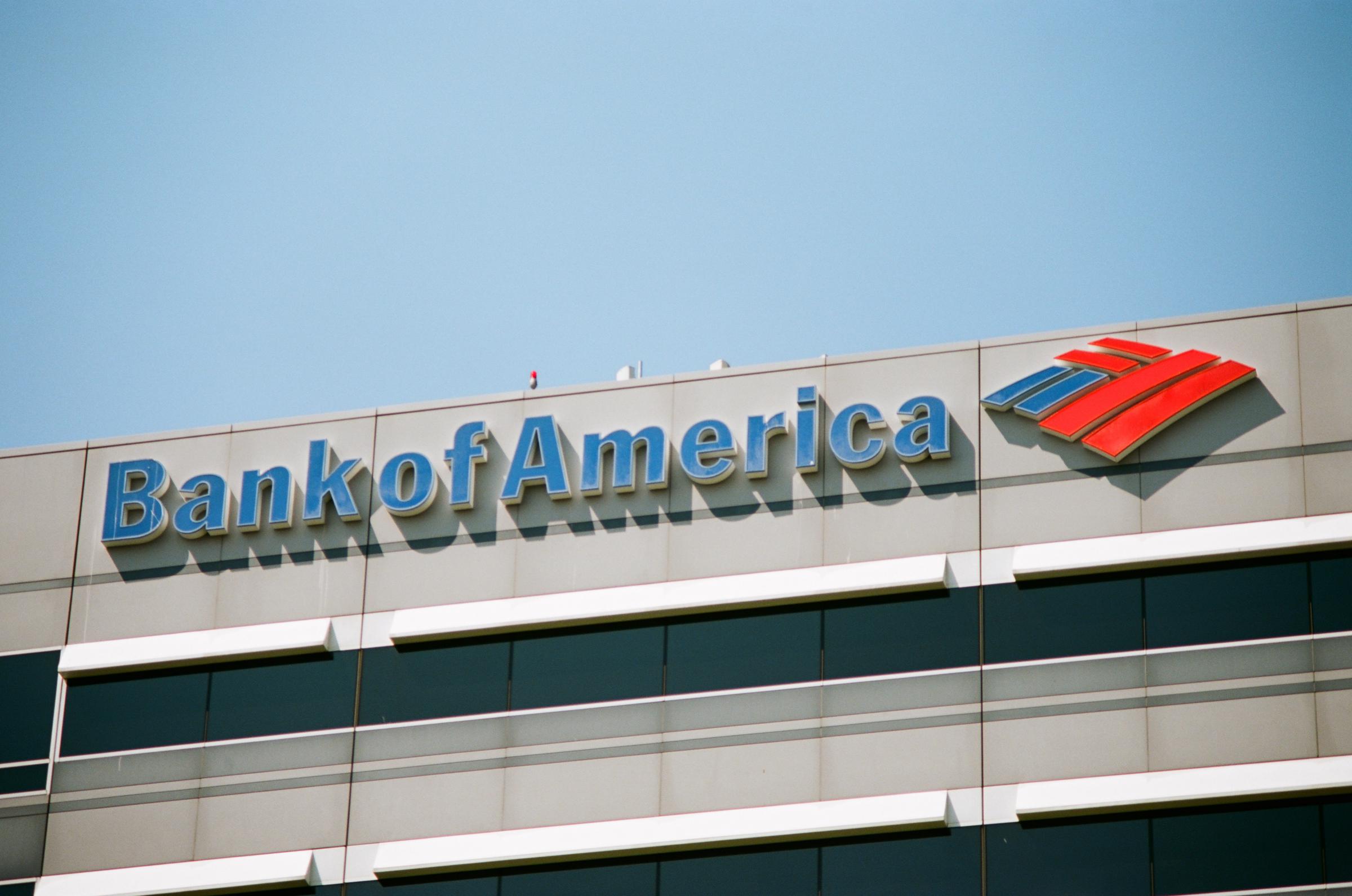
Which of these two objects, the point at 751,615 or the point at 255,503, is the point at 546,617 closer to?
the point at 751,615

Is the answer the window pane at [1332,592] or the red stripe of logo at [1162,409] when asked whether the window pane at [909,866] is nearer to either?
the window pane at [1332,592]

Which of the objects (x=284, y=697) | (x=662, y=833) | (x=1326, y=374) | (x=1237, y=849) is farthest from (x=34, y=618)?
(x=1326, y=374)

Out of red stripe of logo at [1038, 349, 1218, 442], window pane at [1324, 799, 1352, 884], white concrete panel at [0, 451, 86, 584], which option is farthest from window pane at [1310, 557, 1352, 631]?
white concrete panel at [0, 451, 86, 584]

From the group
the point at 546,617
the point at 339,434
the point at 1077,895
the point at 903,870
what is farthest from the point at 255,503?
the point at 1077,895

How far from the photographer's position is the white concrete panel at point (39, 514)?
38531 millimetres

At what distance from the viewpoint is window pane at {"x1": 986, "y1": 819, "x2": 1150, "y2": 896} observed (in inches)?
1259

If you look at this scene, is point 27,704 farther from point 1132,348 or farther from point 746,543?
point 1132,348

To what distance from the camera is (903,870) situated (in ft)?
108

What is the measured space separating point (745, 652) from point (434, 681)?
A: 562cm

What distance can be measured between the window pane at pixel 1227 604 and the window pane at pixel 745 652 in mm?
5653

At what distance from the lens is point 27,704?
37.6 m

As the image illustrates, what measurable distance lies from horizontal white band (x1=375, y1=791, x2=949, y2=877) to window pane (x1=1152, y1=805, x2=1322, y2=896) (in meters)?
3.54

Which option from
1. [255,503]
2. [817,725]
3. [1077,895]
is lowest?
[1077,895]

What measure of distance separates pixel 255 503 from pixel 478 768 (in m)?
6.90
